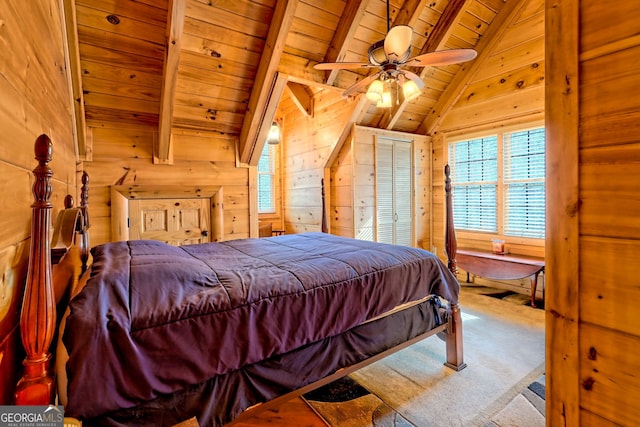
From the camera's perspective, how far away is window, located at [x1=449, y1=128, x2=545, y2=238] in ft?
12.6

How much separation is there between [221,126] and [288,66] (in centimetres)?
103

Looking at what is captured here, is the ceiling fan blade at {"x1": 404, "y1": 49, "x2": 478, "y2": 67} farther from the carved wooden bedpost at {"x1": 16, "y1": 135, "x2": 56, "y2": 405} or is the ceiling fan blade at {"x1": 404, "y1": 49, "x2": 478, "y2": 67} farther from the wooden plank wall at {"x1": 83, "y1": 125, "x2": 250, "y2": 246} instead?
the carved wooden bedpost at {"x1": 16, "y1": 135, "x2": 56, "y2": 405}

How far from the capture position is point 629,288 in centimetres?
70

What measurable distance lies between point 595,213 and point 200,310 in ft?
4.28

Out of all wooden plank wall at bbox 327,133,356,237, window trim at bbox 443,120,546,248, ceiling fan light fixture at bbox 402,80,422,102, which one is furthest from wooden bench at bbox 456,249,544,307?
ceiling fan light fixture at bbox 402,80,422,102

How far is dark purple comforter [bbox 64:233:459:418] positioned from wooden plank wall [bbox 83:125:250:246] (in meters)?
1.61

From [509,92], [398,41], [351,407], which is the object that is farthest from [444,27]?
[351,407]

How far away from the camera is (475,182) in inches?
176

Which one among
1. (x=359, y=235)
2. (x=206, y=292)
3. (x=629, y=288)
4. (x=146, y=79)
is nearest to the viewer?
(x=629, y=288)

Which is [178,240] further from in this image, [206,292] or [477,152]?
[477,152]

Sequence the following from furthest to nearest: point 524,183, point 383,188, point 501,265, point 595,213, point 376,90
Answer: point 383,188 → point 524,183 → point 501,265 → point 376,90 → point 595,213

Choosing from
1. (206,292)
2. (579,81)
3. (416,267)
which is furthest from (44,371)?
(416,267)

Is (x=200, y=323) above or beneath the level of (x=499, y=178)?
beneath

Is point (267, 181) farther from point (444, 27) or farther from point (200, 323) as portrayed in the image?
point (200, 323)
